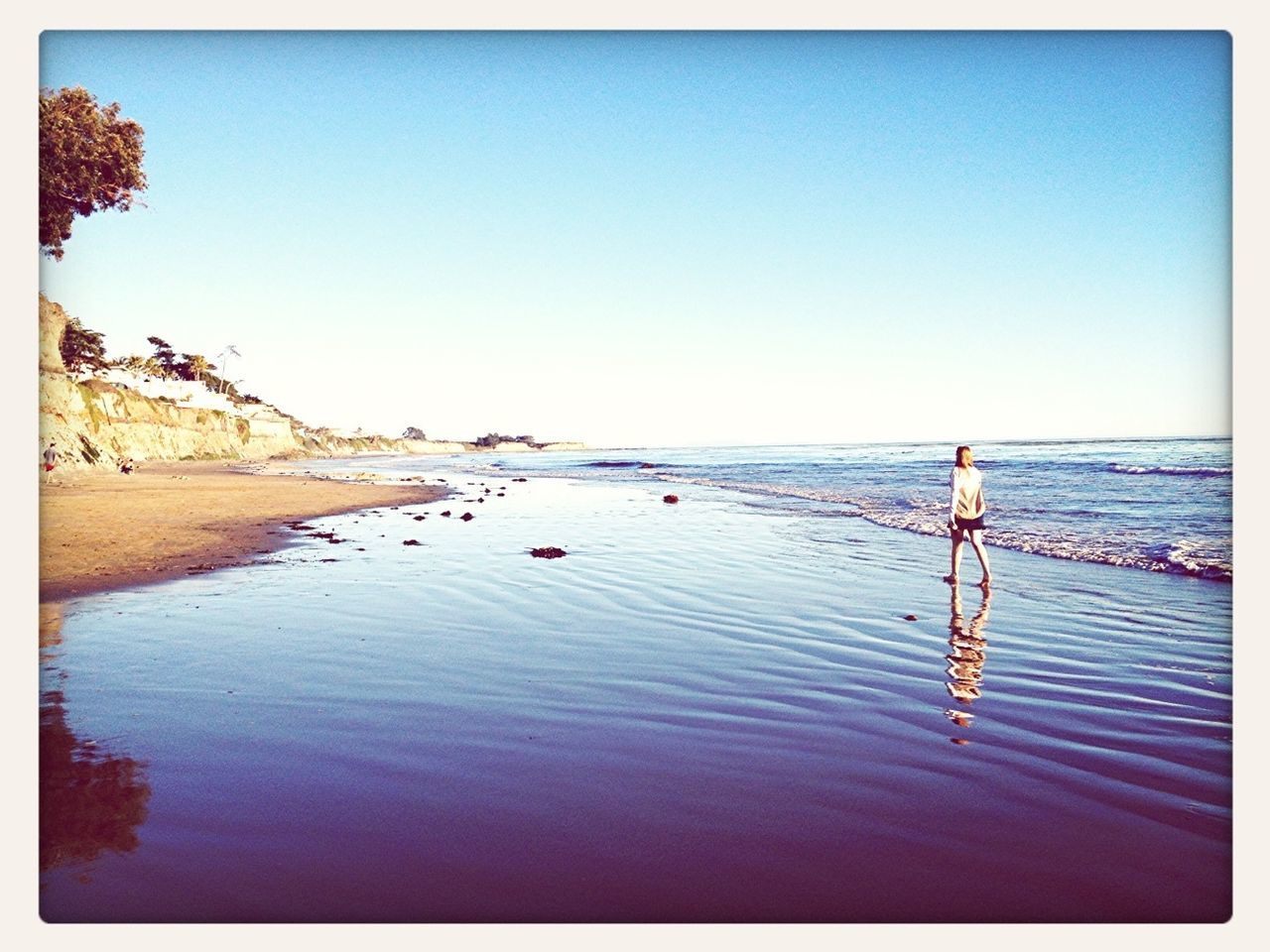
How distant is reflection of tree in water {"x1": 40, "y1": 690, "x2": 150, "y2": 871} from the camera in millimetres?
3348

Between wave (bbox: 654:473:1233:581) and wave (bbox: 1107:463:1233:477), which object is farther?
wave (bbox: 1107:463:1233:477)

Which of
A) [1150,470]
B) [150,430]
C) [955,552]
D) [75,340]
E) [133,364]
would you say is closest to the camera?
[75,340]

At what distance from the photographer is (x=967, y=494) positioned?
31.6 ft

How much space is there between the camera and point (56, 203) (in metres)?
5.08

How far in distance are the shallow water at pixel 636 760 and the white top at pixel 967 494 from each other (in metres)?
1.65

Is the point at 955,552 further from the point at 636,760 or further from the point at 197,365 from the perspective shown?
the point at 197,365

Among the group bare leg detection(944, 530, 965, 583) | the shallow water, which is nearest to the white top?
bare leg detection(944, 530, 965, 583)

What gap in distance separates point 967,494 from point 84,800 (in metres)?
8.96

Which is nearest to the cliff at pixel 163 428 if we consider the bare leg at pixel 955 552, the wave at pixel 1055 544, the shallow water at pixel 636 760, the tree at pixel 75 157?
the tree at pixel 75 157

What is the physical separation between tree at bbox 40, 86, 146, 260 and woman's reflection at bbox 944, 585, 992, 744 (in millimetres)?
5987

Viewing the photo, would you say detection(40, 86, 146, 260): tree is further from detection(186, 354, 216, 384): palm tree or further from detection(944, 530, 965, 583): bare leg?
detection(186, 354, 216, 384): palm tree

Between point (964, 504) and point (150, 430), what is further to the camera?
point (150, 430)

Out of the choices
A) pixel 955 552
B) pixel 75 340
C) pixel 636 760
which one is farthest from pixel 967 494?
pixel 75 340
